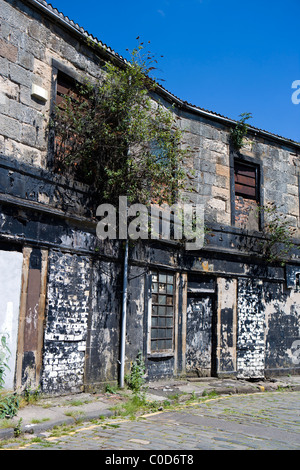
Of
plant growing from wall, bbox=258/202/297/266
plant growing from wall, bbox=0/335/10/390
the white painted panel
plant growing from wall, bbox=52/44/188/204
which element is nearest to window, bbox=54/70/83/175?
plant growing from wall, bbox=52/44/188/204

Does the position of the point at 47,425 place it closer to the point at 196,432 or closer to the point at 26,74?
the point at 196,432

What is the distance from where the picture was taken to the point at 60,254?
8672 millimetres

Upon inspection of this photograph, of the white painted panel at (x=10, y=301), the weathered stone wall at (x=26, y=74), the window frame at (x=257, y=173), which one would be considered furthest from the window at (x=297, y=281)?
the white painted panel at (x=10, y=301)

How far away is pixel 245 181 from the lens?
13094mm

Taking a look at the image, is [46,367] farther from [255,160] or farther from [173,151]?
[255,160]

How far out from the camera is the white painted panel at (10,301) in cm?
746

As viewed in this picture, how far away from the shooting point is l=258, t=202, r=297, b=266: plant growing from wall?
12.9 meters

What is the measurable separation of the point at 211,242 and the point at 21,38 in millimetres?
6594

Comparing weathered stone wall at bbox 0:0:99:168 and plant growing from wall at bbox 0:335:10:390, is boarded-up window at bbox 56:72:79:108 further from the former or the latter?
plant growing from wall at bbox 0:335:10:390

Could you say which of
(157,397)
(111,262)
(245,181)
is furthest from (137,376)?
(245,181)

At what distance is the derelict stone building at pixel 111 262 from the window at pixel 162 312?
0.03 meters

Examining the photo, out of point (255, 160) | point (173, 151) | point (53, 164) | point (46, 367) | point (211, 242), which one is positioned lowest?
point (46, 367)

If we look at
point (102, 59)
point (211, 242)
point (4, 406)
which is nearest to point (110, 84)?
point (102, 59)

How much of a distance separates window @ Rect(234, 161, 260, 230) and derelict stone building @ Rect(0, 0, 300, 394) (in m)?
0.04
